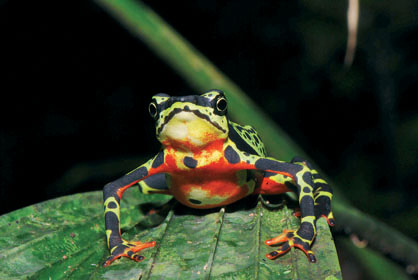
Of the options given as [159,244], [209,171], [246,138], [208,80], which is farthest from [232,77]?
[159,244]

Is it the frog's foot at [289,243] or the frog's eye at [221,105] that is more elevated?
the frog's eye at [221,105]

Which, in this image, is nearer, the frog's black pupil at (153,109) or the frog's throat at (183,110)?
the frog's throat at (183,110)

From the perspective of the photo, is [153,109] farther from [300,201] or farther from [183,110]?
[300,201]

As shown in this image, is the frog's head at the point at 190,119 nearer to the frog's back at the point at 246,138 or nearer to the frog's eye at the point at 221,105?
the frog's eye at the point at 221,105

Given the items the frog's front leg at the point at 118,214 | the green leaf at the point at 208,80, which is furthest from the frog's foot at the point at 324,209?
the frog's front leg at the point at 118,214

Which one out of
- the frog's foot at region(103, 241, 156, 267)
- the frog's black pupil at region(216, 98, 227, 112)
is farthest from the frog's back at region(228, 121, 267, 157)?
the frog's foot at region(103, 241, 156, 267)
